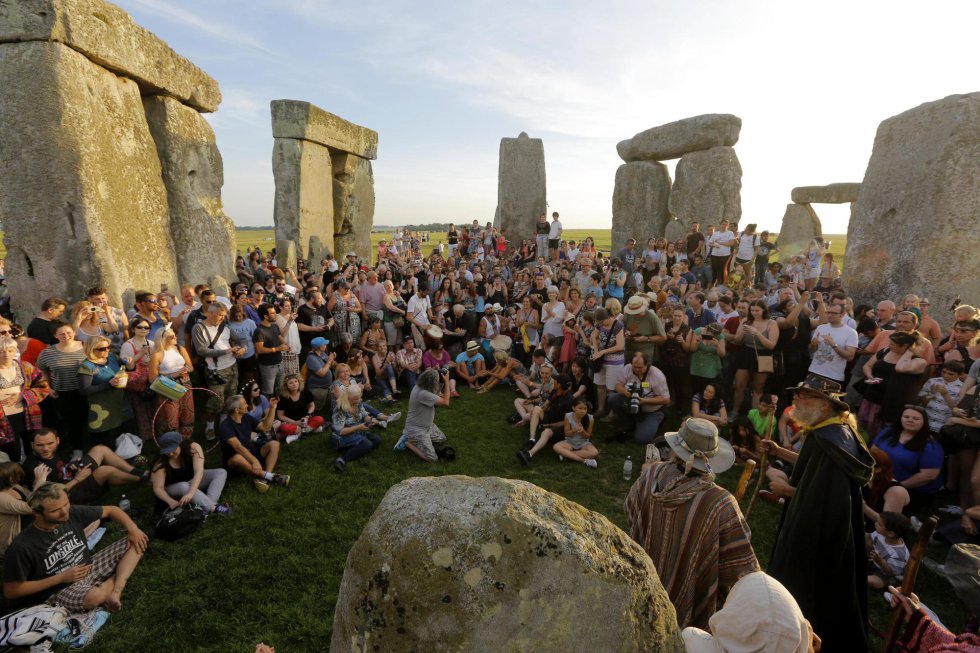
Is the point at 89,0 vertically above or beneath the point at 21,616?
above

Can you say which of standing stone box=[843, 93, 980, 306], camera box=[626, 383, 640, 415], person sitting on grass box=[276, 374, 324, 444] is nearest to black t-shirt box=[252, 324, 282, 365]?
person sitting on grass box=[276, 374, 324, 444]

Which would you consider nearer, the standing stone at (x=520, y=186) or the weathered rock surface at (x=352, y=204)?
the weathered rock surface at (x=352, y=204)

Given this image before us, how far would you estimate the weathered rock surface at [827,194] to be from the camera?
19844mm

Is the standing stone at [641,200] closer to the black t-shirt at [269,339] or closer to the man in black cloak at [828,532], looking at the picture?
the black t-shirt at [269,339]

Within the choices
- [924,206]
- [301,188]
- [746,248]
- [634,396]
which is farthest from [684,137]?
[634,396]

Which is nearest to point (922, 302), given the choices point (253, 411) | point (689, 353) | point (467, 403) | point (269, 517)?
point (689, 353)

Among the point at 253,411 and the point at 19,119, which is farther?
the point at 253,411

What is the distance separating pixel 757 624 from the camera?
156 centimetres

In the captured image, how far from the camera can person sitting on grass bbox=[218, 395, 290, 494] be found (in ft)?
17.9

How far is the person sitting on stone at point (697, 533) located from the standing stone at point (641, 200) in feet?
49.8

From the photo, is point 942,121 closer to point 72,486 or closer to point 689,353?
point 689,353

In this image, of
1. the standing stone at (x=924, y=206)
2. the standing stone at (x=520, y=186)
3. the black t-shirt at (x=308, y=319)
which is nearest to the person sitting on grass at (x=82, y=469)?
the black t-shirt at (x=308, y=319)

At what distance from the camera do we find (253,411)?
6336 millimetres

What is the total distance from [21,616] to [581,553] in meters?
4.16
